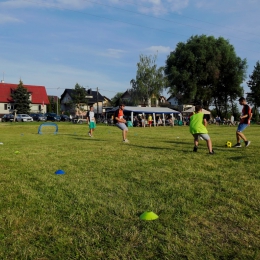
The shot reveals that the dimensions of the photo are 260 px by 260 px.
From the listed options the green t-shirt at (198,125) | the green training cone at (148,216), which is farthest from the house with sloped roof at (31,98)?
the green training cone at (148,216)

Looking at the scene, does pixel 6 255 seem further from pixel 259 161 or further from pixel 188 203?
pixel 259 161

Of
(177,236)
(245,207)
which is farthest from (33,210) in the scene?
(245,207)

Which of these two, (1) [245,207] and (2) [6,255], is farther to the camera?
(1) [245,207]

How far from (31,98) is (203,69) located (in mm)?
38659

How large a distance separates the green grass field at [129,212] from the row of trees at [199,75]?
149 ft

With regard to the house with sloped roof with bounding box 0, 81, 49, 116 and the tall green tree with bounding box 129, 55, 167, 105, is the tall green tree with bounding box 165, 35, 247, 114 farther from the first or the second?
the house with sloped roof with bounding box 0, 81, 49, 116

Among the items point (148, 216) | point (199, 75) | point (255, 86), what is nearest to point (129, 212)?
point (148, 216)

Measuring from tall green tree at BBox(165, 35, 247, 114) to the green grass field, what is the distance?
4535 cm

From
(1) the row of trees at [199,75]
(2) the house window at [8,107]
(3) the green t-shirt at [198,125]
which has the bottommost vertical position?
(3) the green t-shirt at [198,125]

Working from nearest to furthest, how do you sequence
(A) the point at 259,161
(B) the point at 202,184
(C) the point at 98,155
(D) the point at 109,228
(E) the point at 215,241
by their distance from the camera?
1. (E) the point at 215,241
2. (D) the point at 109,228
3. (B) the point at 202,184
4. (A) the point at 259,161
5. (C) the point at 98,155

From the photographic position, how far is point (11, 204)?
3854 millimetres

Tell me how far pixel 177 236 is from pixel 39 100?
67517 millimetres

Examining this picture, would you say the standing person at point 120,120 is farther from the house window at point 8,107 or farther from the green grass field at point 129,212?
the house window at point 8,107

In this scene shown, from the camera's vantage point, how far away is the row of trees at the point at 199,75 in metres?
49.7
